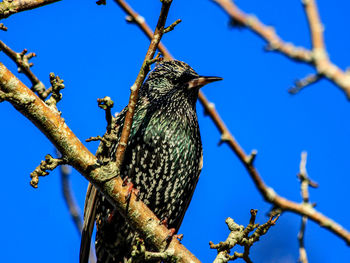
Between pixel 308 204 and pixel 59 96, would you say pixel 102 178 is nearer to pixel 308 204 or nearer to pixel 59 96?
pixel 59 96

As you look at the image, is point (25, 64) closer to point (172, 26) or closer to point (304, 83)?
point (172, 26)

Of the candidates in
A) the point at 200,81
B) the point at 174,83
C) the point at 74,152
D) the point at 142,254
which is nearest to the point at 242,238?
the point at 142,254

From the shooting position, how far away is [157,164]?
4.15 meters

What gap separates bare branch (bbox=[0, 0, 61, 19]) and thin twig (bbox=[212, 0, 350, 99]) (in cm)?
229

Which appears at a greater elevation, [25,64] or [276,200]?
[25,64]

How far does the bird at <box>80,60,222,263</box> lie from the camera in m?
4.13

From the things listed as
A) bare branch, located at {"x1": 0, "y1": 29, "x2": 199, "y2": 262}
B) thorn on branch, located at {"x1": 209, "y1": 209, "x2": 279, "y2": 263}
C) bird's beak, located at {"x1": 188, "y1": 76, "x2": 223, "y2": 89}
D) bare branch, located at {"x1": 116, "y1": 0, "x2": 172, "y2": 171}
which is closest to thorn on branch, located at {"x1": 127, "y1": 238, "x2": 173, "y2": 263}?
bare branch, located at {"x1": 0, "y1": 29, "x2": 199, "y2": 262}

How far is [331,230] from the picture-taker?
50.9 inches

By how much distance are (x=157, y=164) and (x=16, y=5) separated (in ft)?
5.59

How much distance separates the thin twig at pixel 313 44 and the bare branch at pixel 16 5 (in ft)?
7.51

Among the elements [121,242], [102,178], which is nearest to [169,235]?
[102,178]

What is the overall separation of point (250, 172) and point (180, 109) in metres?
3.11

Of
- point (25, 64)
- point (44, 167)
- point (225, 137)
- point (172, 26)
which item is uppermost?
point (25, 64)

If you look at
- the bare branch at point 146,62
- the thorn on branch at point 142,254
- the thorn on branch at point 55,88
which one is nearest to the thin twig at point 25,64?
the thorn on branch at point 55,88
